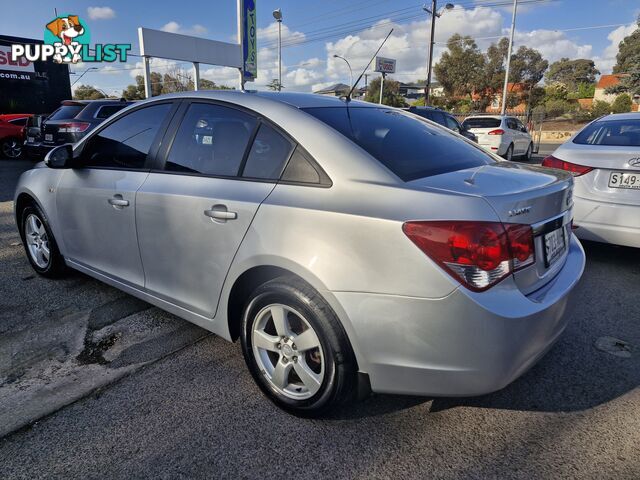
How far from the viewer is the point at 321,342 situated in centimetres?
211

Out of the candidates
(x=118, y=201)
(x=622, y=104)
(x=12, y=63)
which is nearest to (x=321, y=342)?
(x=118, y=201)

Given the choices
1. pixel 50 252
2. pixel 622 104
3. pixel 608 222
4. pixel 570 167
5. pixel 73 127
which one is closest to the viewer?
pixel 50 252

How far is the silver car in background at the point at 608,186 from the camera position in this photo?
13.3ft

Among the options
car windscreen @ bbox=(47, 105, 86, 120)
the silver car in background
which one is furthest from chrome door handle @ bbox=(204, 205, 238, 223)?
car windscreen @ bbox=(47, 105, 86, 120)

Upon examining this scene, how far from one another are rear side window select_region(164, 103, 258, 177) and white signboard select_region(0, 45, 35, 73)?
26.0 m

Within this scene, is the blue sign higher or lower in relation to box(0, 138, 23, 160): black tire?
higher

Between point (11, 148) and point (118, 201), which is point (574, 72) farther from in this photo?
point (118, 201)

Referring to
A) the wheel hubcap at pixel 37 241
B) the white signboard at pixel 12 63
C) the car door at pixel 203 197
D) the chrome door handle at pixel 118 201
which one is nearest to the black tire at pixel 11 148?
the white signboard at pixel 12 63

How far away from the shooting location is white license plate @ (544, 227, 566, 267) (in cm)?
216

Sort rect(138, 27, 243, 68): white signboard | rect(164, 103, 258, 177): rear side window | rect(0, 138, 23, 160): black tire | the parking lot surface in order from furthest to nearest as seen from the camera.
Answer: rect(138, 27, 243, 68): white signboard, rect(0, 138, 23, 160): black tire, rect(164, 103, 258, 177): rear side window, the parking lot surface

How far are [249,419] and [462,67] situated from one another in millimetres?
54458

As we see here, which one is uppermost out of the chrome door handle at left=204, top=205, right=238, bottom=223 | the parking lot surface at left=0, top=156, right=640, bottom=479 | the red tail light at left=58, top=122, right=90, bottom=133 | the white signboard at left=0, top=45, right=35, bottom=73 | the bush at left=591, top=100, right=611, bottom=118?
the white signboard at left=0, top=45, right=35, bottom=73

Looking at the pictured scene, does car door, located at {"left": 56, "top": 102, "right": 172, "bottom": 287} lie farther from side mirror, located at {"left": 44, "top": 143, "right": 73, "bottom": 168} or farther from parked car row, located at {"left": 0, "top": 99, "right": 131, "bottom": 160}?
parked car row, located at {"left": 0, "top": 99, "right": 131, "bottom": 160}

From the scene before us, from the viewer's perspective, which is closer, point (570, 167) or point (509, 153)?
point (570, 167)
